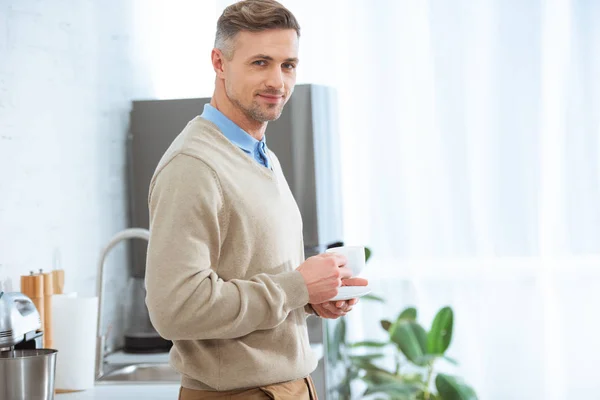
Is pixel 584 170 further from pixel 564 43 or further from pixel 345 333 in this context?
pixel 345 333

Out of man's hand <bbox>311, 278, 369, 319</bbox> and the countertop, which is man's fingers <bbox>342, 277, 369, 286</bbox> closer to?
man's hand <bbox>311, 278, 369, 319</bbox>

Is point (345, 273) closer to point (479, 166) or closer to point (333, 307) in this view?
point (333, 307)


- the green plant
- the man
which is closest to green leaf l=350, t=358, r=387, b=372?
the green plant

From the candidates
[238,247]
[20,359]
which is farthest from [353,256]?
[20,359]

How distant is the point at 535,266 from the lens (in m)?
3.14

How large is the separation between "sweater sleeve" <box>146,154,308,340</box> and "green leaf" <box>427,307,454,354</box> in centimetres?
208

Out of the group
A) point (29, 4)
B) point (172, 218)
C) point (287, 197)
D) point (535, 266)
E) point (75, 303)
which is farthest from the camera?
point (535, 266)

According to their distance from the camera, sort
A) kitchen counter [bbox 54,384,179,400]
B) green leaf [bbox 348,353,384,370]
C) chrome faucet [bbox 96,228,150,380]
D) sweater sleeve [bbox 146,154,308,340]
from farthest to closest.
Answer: green leaf [bbox 348,353,384,370] < chrome faucet [bbox 96,228,150,380] < kitchen counter [bbox 54,384,179,400] < sweater sleeve [bbox 146,154,308,340]

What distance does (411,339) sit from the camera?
3.21m

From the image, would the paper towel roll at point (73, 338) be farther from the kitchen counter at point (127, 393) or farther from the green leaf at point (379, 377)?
the green leaf at point (379, 377)

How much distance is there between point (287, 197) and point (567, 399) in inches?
89.2

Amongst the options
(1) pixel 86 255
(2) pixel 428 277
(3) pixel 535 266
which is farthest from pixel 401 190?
(1) pixel 86 255

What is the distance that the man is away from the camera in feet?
3.75

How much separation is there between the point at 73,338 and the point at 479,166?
1.77 metres
